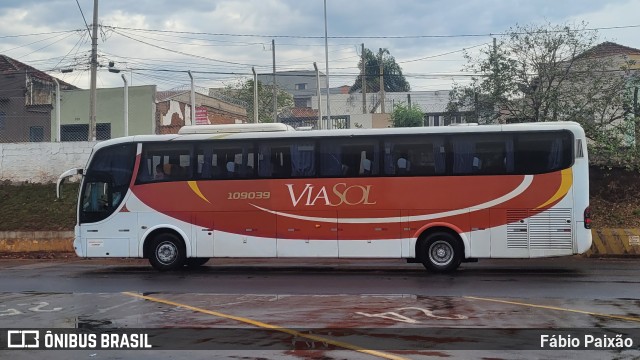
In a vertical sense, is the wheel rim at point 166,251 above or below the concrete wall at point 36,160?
below

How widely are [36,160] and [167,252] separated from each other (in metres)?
13.3

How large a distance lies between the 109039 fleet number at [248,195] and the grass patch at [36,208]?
391 inches

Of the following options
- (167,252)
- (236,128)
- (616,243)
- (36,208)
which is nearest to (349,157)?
(236,128)

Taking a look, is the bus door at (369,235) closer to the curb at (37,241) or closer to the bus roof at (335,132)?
the bus roof at (335,132)

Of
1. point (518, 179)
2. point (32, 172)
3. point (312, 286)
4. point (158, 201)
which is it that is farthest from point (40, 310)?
point (32, 172)

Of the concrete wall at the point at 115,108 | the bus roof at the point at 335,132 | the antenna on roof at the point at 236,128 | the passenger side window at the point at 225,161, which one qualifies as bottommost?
the passenger side window at the point at 225,161

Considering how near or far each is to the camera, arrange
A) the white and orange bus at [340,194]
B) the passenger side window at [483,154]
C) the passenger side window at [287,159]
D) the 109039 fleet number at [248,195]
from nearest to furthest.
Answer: the white and orange bus at [340,194] < the passenger side window at [483,154] < the passenger side window at [287,159] < the 109039 fleet number at [248,195]

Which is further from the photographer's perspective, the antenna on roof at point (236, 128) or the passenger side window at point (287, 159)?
the antenna on roof at point (236, 128)

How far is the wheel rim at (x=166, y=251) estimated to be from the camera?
55.5ft

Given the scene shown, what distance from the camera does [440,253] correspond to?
15.8 metres

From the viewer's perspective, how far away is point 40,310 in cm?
1073

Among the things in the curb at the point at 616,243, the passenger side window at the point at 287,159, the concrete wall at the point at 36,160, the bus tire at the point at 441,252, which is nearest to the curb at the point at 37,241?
the concrete wall at the point at 36,160

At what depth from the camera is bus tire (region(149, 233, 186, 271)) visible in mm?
16844

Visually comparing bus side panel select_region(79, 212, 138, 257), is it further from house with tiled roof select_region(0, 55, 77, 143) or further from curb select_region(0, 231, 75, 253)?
house with tiled roof select_region(0, 55, 77, 143)
